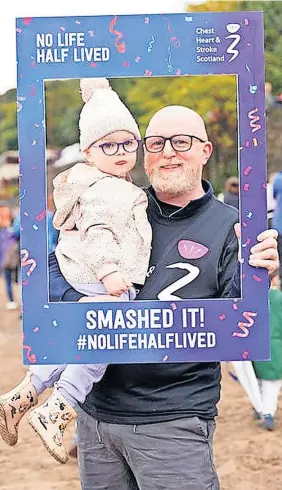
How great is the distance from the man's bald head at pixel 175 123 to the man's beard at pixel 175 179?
8cm

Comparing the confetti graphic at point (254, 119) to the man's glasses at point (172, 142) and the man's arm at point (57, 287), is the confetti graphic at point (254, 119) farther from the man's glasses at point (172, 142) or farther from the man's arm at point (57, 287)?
the man's arm at point (57, 287)

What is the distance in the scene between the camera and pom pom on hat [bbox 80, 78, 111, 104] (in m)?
2.31

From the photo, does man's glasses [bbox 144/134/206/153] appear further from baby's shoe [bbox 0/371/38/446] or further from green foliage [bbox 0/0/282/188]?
baby's shoe [bbox 0/371/38/446]

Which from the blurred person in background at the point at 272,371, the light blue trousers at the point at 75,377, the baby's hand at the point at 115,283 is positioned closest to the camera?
the baby's hand at the point at 115,283

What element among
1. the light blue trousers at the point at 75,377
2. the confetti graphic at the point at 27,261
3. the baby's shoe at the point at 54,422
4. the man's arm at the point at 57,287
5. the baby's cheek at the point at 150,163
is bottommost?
the baby's shoe at the point at 54,422

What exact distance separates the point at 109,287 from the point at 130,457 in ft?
1.50

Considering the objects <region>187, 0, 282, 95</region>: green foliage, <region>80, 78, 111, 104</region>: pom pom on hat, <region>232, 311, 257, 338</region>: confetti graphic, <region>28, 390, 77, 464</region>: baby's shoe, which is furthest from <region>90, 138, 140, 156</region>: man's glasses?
<region>187, 0, 282, 95</region>: green foliage

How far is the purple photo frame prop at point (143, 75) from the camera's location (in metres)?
2.30

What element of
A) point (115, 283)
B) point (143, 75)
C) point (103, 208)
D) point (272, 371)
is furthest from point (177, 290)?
point (272, 371)

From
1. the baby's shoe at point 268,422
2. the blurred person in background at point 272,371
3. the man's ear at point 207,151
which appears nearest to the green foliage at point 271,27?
the blurred person in background at point 272,371

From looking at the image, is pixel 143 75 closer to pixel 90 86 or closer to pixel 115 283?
pixel 90 86

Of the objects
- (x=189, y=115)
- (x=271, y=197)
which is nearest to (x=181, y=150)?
(x=189, y=115)

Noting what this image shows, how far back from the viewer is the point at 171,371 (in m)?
2.43

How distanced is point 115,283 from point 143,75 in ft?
1.59
